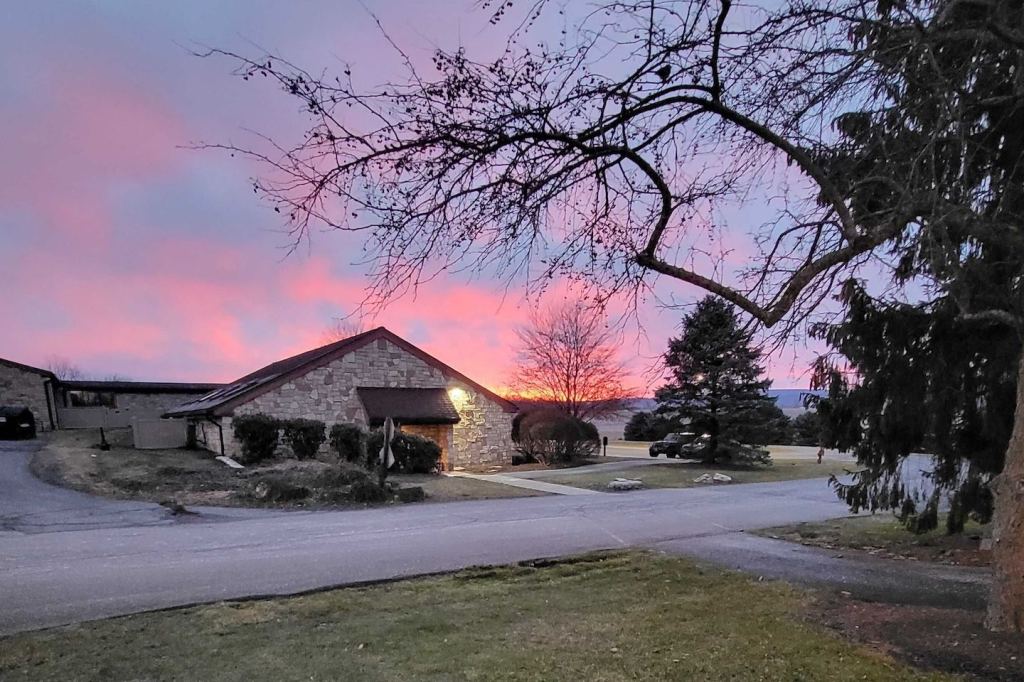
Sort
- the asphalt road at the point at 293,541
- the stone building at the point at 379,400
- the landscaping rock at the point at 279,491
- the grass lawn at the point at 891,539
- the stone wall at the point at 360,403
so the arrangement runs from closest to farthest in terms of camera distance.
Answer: the asphalt road at the point at 293,541 → the grass lawn at the point at 891,539 → the landscaping rock at the point at 279,491 → the stone building at the point at 379,400 → the stone wall at the point at 360,403

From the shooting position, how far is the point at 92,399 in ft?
124

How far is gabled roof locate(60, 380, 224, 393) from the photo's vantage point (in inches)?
1473

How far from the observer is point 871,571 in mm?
7352

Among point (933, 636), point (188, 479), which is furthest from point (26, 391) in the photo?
point (933, 636)

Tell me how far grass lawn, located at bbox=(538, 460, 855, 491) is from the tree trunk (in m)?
13.3

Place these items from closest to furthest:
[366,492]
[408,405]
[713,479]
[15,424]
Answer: [366,492]
[713,479]
[408,405]
[15,424]

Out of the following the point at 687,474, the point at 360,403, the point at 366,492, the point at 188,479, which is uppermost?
the point at 360,403

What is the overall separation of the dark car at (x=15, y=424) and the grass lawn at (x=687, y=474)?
77.3 feet

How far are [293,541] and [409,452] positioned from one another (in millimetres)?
11424

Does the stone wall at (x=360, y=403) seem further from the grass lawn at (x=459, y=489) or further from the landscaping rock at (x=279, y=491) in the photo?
the landscaping rock at (x=279, y=491)

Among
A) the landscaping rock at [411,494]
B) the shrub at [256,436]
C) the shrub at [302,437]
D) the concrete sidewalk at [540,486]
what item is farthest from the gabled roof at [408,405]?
the landscaping rock at [411,494]

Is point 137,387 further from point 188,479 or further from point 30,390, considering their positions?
point 188,479

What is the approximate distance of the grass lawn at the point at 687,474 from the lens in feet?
63.5

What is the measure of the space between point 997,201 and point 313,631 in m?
7.09
